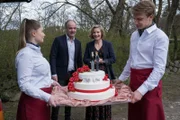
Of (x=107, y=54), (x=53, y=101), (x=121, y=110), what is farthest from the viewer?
(x=121, y=110)

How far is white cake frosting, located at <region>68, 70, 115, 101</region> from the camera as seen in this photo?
7.94ft

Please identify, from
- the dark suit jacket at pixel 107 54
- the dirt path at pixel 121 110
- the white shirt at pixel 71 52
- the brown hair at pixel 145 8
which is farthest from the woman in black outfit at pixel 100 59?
the brown hair at pixel 145 8

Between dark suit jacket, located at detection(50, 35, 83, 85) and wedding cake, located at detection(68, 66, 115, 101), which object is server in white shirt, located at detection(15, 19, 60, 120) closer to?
wedding cake, located at detection(68, 66, 115, 101)

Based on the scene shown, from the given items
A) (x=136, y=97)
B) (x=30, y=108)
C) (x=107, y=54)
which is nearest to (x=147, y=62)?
(x=136, y=97)

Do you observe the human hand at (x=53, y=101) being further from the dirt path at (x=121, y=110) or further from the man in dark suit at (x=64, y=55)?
the dirt path at (x=121, y=110)

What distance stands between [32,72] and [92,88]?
2.02 ft

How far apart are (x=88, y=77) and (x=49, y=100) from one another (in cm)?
50

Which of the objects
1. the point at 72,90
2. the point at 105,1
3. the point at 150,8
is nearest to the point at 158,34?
the point at 150,8

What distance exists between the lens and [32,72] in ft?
7.72

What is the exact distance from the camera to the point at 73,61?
4.26 meters

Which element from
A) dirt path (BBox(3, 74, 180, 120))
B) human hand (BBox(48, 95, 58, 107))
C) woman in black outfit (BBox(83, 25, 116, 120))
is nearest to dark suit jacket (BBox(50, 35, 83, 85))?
woman in black outfit (BBox(83, 25, 116, 120))

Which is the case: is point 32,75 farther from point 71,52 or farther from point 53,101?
point 71,52

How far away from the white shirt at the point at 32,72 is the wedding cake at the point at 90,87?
30 cm

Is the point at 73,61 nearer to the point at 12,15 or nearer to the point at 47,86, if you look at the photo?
the point at 47,86
